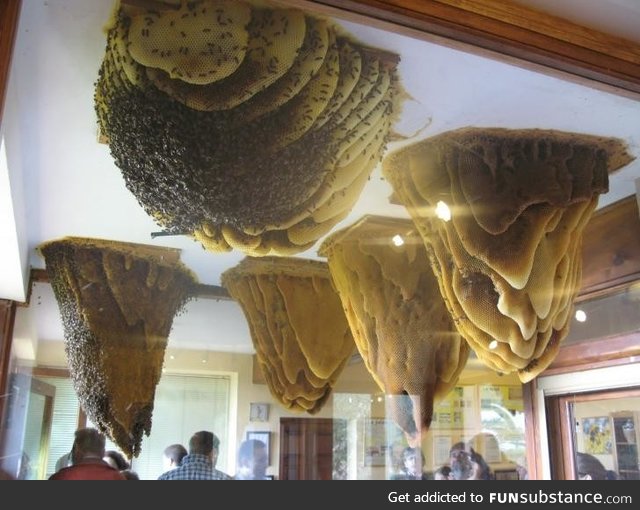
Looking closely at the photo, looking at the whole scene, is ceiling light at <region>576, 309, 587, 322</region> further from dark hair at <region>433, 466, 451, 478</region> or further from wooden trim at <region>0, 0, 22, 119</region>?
wooden trim at <region>0, 0, 22, 119</region>

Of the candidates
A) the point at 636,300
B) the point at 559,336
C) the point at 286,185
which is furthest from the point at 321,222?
the point at 636,300

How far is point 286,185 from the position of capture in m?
0.82

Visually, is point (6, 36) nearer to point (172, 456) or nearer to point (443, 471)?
point (172, 456)

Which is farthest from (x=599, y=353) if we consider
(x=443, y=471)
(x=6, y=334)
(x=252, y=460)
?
(x=6, y=334)

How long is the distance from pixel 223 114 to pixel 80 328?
0.31m

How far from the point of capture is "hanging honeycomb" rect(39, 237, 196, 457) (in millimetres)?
709

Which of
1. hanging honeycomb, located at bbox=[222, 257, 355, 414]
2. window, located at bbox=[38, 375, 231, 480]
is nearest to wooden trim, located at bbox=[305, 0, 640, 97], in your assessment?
hanging honeycomb, located at bbox=[222, 257, 355, 414]

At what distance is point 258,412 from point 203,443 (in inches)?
3.3

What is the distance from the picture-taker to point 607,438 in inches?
39.2

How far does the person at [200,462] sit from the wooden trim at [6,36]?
1.29ft

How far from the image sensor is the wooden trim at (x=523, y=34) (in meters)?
0.70

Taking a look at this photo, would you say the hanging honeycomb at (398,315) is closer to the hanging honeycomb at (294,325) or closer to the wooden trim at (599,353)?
the hanging honeycomb at (294,325)

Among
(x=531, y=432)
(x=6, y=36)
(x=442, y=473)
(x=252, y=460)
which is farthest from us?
(x=531, y=432)

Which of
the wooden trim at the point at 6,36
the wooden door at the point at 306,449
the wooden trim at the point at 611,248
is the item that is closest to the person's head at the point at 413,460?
the wooden door at the point at 306,449
